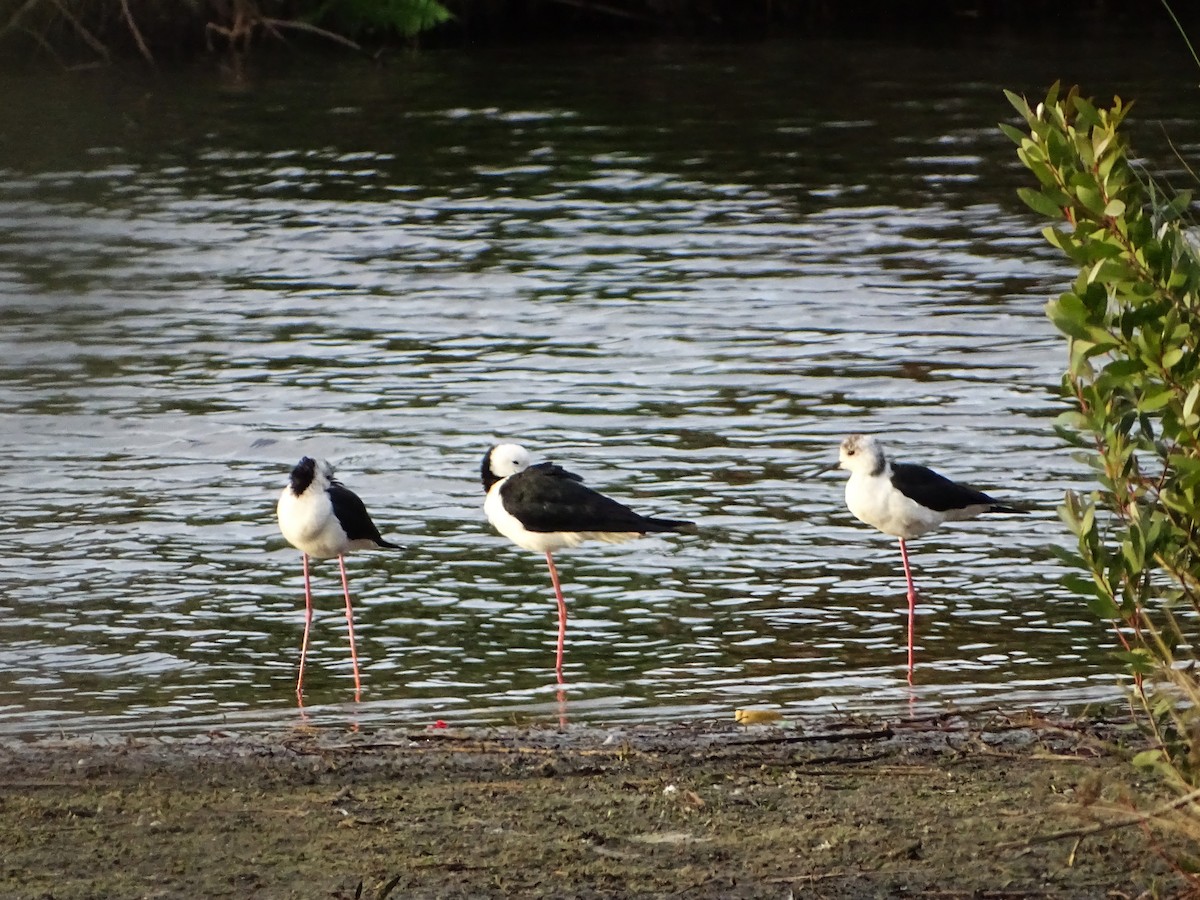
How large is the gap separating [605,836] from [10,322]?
11403 mm

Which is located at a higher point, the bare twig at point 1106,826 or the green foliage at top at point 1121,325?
the green foliage at top at point 1121,325

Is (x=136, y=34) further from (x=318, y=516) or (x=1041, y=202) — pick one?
(x=1041, y=202)

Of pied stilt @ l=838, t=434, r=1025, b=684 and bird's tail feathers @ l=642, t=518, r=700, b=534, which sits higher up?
pied stilt @ l=838, t=434, r=1025, b=684

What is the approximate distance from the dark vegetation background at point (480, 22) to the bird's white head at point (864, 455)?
21.9m

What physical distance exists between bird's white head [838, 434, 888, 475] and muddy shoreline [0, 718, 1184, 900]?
2.14m

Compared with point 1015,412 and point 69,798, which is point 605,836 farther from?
point 1015,412

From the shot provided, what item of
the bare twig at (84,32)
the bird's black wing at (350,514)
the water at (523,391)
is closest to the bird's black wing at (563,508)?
the water at (523,391)

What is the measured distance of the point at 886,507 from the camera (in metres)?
8.68

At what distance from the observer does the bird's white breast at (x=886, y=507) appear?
28.5ft

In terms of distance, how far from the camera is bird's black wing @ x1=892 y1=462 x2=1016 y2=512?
342 inches

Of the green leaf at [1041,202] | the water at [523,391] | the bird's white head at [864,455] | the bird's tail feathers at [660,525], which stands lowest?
the water at [523,391]

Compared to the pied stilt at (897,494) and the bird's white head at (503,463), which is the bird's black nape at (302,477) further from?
the pied stilt at (897,494)

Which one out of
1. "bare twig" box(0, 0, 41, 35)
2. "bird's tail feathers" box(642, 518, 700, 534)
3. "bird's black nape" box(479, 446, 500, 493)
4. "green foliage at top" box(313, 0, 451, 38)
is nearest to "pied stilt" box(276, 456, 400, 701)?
"bird's black nape" box(479, 446, 500, 493)

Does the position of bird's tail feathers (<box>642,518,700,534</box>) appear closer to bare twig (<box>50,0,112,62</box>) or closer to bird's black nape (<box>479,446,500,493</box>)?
bird's black nape (<box>479,446,500,493</box>)
